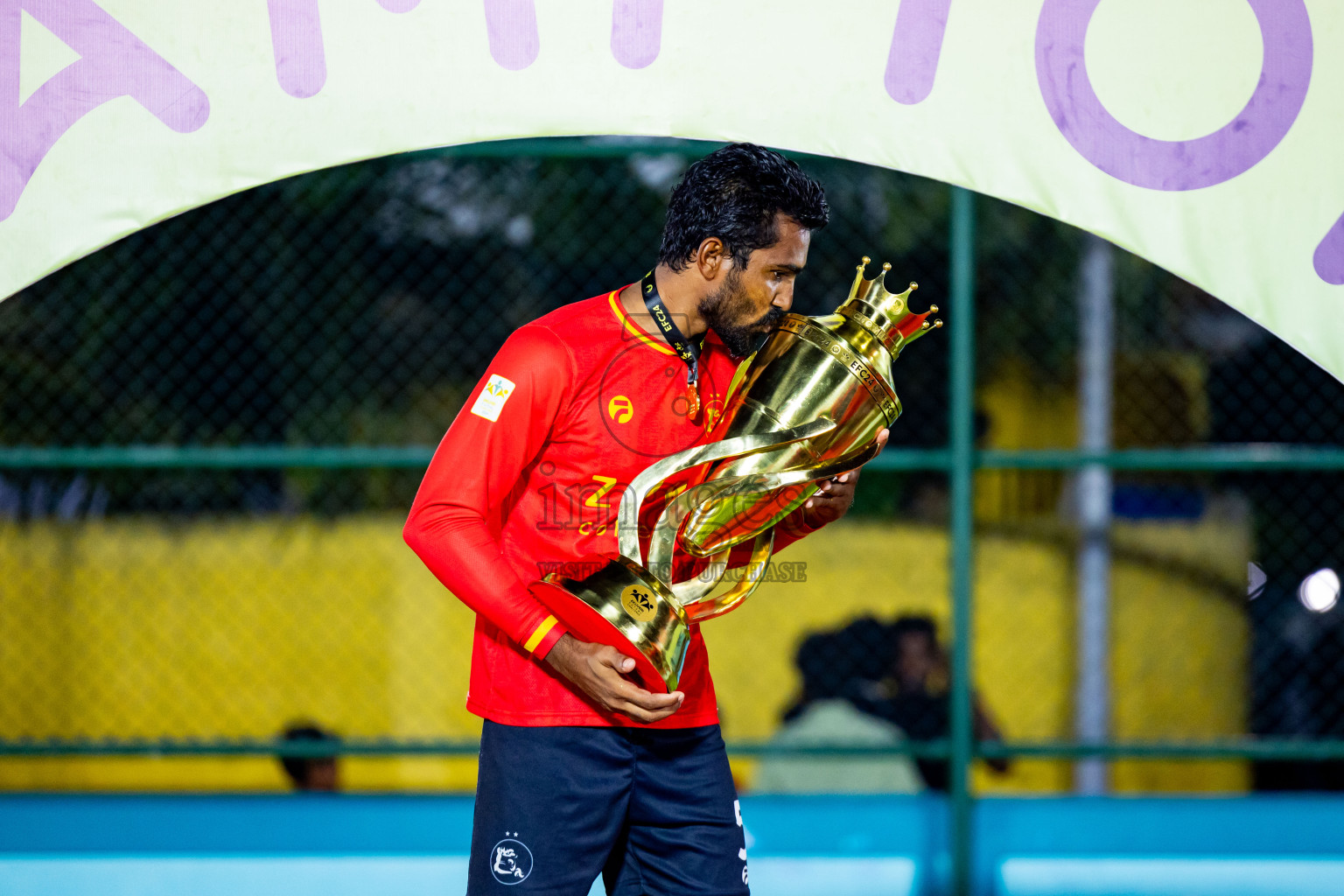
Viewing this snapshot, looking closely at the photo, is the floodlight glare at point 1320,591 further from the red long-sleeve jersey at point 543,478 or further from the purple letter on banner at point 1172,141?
the red long-sleeve jersey at point 543,478

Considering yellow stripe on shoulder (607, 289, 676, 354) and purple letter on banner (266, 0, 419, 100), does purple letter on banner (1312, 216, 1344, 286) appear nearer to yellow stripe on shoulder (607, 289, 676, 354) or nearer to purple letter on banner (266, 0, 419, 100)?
yellow stripe on shoulder (607, 289, 676, 354)

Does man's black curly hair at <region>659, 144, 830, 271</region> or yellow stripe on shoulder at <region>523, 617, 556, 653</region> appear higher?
man's black curly hair at <region>659, 144, 830, 271</region>

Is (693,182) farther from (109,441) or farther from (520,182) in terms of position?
(109,441)

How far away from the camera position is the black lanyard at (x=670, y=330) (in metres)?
1.88

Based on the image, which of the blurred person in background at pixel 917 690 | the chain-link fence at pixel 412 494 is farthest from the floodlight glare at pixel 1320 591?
the blurred person in background at pixel 917 690

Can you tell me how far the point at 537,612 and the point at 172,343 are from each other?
427cm

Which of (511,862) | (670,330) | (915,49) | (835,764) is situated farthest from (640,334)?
(835,764)

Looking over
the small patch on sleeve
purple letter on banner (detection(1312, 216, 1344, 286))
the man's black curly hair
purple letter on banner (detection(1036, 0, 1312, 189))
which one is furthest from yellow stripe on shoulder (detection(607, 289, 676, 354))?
purple letter on banner (detection(1312, 216, 1344, 286))

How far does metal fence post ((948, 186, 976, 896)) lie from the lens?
3.48 metres

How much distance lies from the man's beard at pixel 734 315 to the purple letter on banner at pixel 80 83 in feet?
3.05

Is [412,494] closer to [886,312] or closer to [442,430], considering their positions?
[442,430]

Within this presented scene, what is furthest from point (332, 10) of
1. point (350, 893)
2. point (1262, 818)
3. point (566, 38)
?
point (1262, 818)

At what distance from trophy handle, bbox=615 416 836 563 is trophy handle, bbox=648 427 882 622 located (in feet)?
0.05

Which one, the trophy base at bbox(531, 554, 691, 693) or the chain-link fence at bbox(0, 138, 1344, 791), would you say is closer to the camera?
the trophy base at bbox(531, 554, 691, 693)
